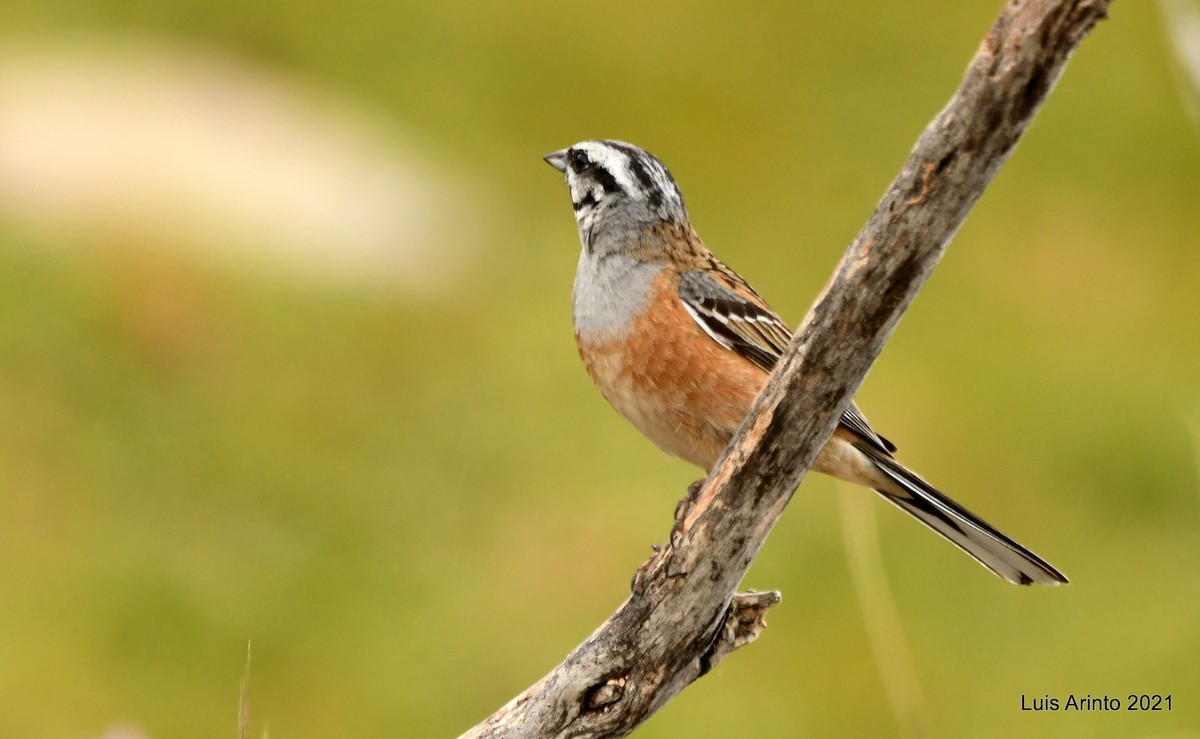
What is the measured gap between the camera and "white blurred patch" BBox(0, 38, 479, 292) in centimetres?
1062

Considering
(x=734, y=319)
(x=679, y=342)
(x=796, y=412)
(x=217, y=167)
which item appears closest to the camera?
(x=796, y=412)

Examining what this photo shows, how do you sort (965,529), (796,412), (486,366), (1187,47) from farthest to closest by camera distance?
1. (486,366)
2. (965,529)
3. (796,412)
4. (1187,47)

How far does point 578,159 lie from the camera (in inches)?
226

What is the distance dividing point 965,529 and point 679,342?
1119 mm

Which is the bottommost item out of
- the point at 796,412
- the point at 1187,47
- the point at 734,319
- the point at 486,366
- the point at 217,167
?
the point at 486,366

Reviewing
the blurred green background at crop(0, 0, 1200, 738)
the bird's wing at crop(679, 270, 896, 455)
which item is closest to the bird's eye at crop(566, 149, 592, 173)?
the bird's wing at crop(679, 270, 896, 455)

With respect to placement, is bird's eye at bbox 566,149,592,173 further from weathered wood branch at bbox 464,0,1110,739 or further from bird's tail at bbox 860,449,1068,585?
weathered wood branch at bbox 464,0,1110,739

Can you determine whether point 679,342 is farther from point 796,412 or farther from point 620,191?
point 796,412

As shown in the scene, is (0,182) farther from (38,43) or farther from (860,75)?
(860,75)

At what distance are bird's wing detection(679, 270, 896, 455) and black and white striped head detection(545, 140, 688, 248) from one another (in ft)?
1.01

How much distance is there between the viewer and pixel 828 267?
1136 cm

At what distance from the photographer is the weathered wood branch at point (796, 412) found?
300 centimetres

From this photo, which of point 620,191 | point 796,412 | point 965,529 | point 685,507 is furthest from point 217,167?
point 796,412

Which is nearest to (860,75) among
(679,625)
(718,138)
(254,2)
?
(718,138)
